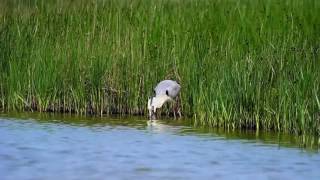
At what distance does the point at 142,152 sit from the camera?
27.2 ft

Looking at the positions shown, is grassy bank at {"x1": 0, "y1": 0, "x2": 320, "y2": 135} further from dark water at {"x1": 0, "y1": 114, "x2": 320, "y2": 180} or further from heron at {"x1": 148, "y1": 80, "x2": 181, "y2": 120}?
dark water at {"x1": 0, "y1": 114, "x2": 320, "y2": 180}

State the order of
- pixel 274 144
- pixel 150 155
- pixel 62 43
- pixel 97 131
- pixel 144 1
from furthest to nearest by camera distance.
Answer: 1. pixel 144 1
2. pixel 62 43
3. pixel 97 131
4. pixel 274 144
5. pixel 150 155

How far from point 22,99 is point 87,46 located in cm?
102

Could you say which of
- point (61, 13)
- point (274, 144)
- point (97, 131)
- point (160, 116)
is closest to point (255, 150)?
point (274, 144)

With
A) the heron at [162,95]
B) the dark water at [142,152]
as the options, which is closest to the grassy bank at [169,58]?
the heron at [162,95]

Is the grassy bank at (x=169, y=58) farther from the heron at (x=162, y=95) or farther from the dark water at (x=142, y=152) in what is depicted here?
the dark water at (x=142, y=152)

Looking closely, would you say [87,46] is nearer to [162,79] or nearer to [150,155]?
[162,79]

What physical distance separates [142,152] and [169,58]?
10.1 feet

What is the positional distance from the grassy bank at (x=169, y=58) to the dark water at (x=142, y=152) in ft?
1.31

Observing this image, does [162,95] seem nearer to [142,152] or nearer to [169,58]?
[169,58]

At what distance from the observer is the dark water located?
7.34 meters

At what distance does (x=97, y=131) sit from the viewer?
9.62 metres

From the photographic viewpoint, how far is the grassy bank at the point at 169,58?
962 cm

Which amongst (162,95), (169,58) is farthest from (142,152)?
(169,58)
